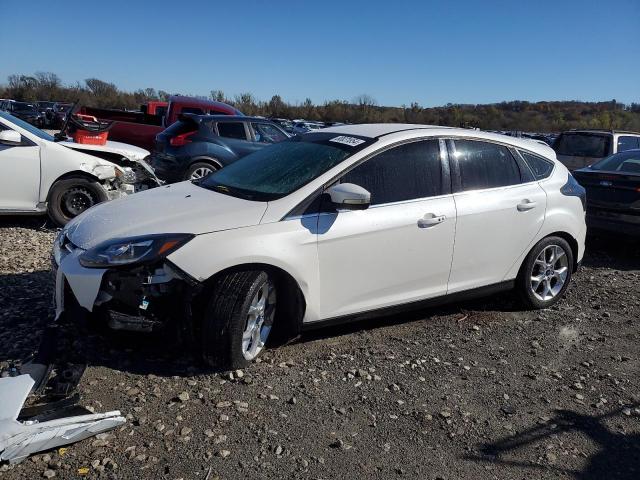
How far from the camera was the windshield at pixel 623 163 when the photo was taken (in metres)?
7.67

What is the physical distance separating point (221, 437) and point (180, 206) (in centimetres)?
163

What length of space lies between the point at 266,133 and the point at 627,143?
7.29 meters

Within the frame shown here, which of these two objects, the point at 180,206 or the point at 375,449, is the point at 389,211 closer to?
the point at 180,206

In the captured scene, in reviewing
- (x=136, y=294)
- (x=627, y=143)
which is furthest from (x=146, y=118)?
(x=136, y=294)

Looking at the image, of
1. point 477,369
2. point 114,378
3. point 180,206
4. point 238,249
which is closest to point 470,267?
point 477,369

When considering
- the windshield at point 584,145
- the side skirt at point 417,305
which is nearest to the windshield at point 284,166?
the side skirt at point 417,305

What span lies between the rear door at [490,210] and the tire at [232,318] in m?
1.70

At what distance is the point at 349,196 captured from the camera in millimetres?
3793

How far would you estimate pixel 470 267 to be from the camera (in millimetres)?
4586

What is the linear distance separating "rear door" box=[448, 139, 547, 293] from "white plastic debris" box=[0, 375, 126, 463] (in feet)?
9.12

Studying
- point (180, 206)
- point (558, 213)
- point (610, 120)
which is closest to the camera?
point (180, 206)

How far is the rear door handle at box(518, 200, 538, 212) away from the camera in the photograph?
4809mm

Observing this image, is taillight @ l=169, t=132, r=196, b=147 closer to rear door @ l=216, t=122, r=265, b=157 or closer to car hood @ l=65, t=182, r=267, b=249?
rear door @ l=216, t=122, r=265, b=157

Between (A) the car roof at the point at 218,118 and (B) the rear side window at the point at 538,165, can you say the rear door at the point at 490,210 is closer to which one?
(B) the rear side window at the point at 538,165
